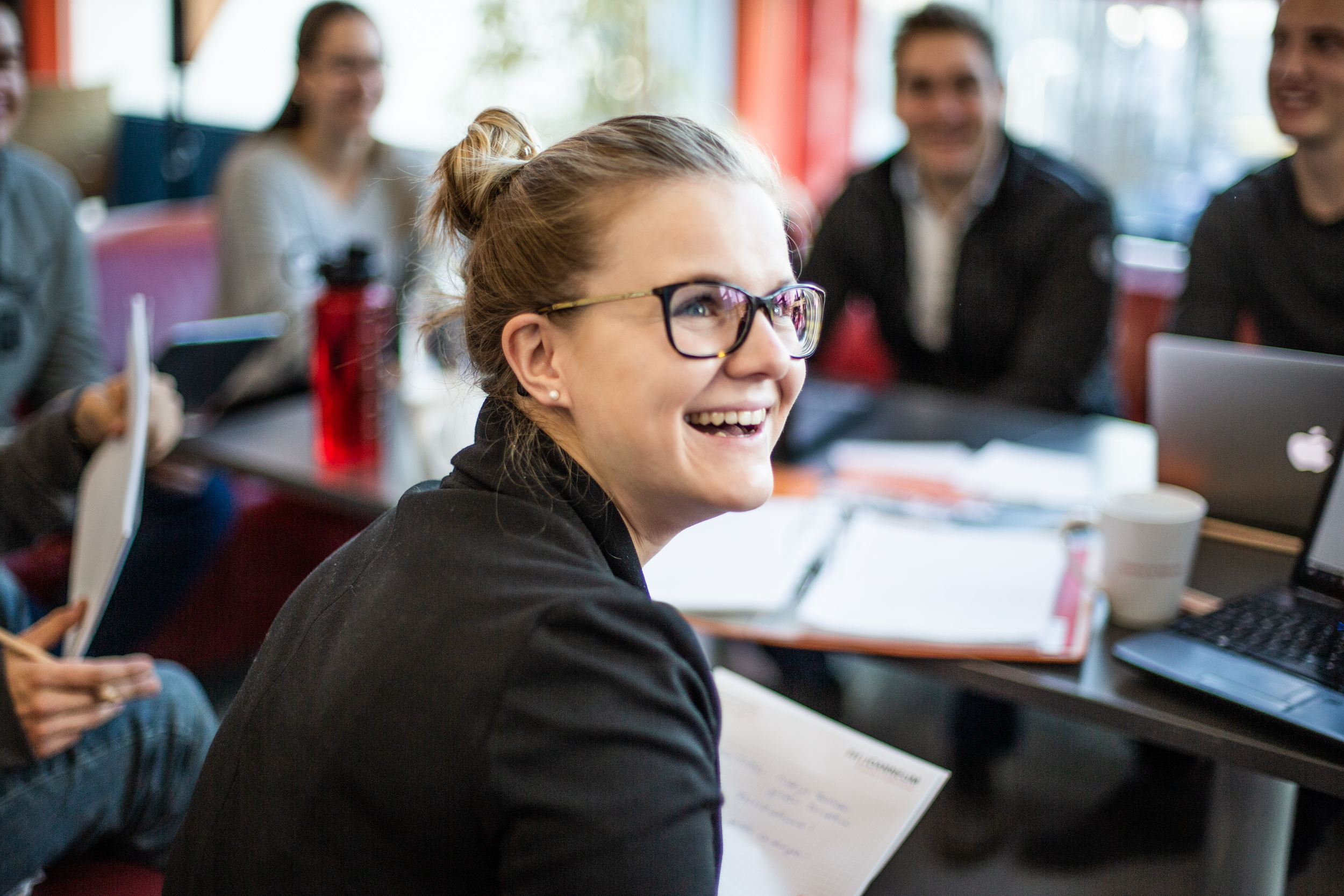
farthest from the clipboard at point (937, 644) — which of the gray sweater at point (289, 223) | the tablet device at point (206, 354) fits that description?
the gray sweater at point (289, 223)

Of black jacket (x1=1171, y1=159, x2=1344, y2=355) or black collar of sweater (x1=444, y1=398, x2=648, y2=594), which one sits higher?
black jacket (x1=1171, y1=159, x2=1344, y2=355)

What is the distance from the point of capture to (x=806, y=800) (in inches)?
37.6

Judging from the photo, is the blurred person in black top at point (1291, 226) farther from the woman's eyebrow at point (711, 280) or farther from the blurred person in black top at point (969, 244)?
the woman's eyebrow at point (711, 280)

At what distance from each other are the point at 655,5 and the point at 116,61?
2.02 m

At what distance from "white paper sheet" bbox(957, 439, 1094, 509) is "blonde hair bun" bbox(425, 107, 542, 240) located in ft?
2.88

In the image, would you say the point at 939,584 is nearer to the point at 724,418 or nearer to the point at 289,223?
the point at 724,418

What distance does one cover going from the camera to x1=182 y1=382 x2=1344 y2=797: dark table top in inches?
34.7

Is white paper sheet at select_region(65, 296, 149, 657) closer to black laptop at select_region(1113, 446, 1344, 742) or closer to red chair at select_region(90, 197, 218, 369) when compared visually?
black laptop at select_region(1113, 446, 1344, 742)

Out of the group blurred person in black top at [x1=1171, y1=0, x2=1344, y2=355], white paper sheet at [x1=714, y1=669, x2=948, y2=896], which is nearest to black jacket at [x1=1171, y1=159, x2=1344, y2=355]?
blurred person in black top at [x1=1171, y1=0, x2=1344, y2=355]

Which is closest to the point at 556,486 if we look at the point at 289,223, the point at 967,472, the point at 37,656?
the point at 37,656

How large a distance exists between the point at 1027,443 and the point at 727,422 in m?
1.06

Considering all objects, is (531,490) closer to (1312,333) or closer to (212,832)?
(212,832)

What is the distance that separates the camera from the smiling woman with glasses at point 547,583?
599 mm

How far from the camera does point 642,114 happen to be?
0.85 m
